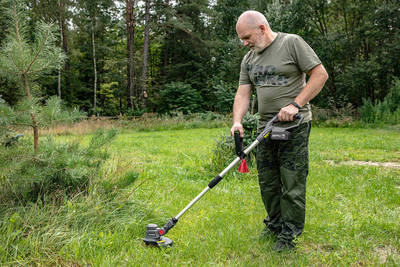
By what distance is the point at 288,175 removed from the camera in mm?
2838

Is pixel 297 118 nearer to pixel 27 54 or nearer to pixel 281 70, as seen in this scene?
pixel 281 70

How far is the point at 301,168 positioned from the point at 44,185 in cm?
236

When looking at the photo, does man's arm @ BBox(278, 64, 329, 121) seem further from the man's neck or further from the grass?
the grass

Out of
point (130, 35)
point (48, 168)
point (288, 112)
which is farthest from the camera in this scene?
point (130, 35)

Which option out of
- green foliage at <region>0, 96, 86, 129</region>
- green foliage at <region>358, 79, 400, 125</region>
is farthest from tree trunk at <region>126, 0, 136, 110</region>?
green foliage at <region>0, 96, 86, 129</region>

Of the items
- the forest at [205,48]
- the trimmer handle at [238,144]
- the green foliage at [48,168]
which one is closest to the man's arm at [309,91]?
the trimmer handle at [238,144]

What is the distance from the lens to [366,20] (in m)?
17.3

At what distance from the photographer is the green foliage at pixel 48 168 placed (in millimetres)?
2811

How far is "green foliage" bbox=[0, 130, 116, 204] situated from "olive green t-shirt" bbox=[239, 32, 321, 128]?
1505mm

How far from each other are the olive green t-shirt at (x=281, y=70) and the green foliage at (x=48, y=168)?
59.3 inches

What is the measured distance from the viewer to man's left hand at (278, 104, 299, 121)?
265 centimetres

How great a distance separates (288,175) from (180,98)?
63.5 feet

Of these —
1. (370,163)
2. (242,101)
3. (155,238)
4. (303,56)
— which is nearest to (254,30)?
(303,56)

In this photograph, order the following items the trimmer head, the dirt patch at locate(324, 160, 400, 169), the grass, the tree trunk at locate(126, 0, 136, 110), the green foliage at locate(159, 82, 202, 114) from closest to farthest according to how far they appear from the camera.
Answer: the grass
the trimmer head
the dirt patch at locate(324, 160, 400, 169)
the tree trunk at locate(126, 0, 136, 110)
the green foliage at locate(159, 82, 202, 114)
